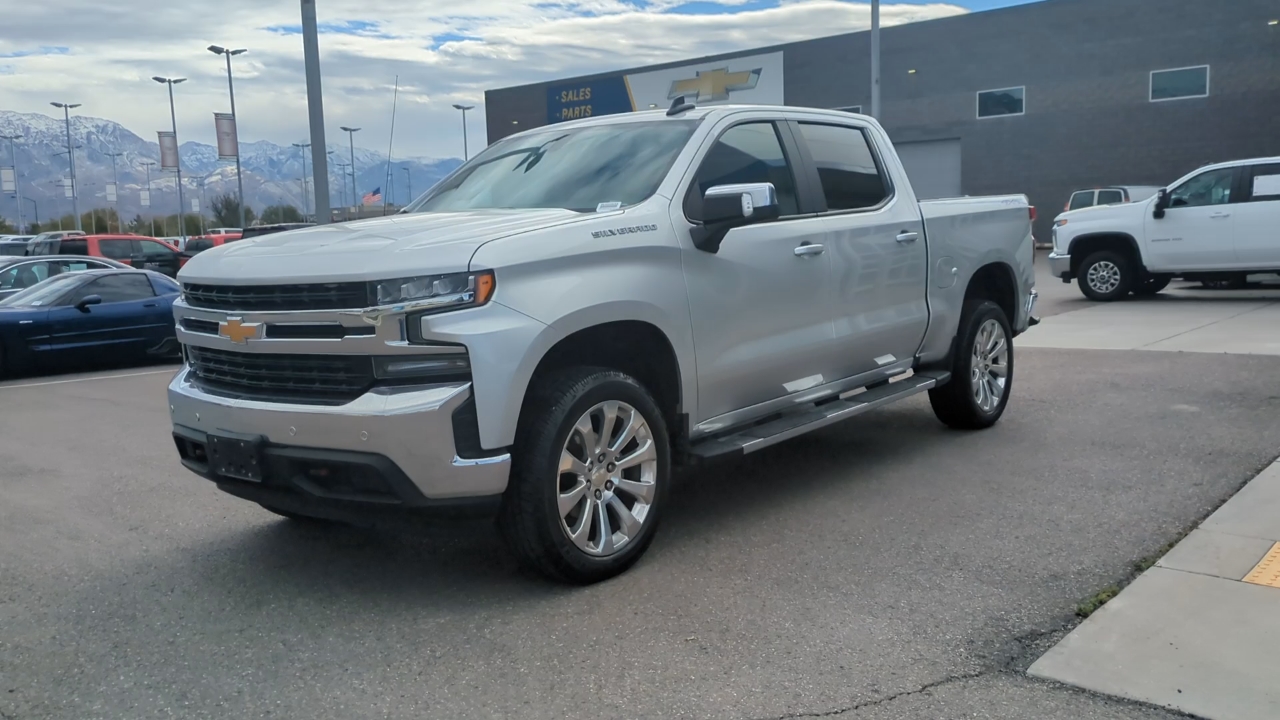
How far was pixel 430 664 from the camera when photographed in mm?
3768

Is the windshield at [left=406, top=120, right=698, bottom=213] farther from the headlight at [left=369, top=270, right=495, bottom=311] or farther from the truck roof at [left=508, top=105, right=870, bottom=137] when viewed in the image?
the headlight at [left=369, top=270, right=495, bottom=311]

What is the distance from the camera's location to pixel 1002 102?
35969 mm

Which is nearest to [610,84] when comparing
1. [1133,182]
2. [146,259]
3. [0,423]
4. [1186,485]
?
[1133,182]

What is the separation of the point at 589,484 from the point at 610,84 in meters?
44.3

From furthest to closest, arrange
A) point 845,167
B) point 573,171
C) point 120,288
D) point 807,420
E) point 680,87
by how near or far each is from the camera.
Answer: point 680,87, point 120,288, point 845,167, point 807,420, point 573,171

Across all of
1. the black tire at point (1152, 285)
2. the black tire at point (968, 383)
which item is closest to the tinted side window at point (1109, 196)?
the black tire at point (1152, 285)

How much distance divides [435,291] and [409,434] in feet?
1.74

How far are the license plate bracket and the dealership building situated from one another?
32866mm

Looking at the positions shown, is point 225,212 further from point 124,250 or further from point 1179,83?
point 1179,83

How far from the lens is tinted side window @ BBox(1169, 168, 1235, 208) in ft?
49.6

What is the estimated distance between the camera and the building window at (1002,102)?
35.4 m

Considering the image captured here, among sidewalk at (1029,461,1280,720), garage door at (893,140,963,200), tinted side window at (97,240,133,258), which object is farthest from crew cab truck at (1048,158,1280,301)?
garage door at (893,140,963,200)

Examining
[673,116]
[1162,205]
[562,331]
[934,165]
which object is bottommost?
[562,331]

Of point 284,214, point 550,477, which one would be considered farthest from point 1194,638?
point 284,214
